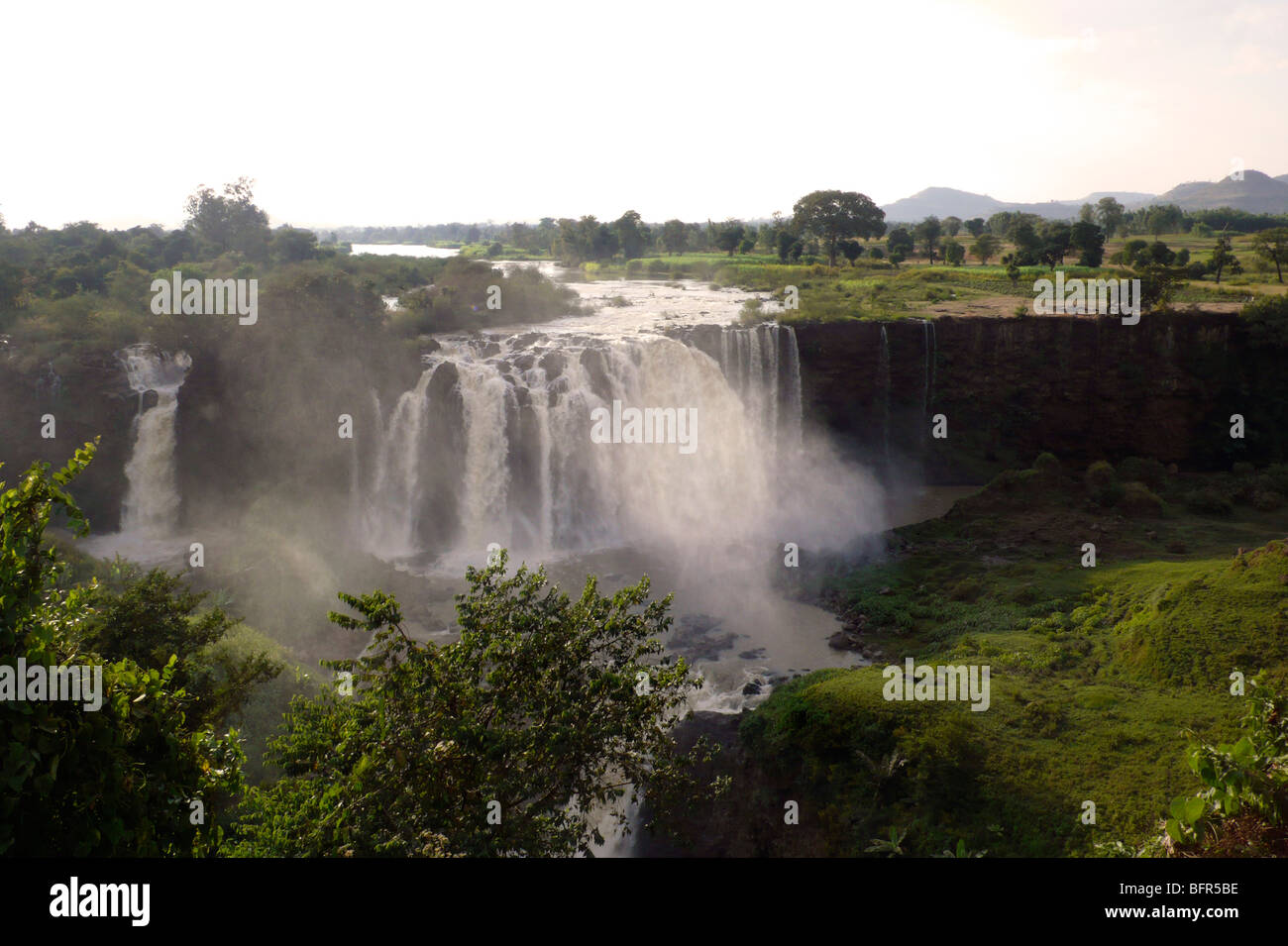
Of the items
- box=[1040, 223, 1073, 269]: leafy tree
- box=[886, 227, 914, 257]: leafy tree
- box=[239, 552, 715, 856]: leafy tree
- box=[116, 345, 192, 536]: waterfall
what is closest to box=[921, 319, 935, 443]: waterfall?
box=[1040, 223, 1073, 269]: leafy tree

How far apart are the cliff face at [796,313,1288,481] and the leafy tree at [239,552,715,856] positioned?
25673 mm

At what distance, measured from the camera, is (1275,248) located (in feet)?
143

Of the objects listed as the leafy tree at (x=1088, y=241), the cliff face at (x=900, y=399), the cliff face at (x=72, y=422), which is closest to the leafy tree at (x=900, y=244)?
the leafy tree at (x=1088, y=241)

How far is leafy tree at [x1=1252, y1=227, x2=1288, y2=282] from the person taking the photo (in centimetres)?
4353

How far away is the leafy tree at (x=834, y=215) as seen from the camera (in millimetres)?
64312

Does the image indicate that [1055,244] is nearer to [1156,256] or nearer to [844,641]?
[1156,256]

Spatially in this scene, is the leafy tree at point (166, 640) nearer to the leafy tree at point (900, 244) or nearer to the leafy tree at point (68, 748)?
→ the leafy tree at point (68, 748)

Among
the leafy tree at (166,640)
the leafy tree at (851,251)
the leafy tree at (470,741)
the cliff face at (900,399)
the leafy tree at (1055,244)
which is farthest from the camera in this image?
the leafy tree at (851,251)

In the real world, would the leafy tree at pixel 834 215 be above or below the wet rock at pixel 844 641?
above

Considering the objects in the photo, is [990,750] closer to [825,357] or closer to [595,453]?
[595,453]

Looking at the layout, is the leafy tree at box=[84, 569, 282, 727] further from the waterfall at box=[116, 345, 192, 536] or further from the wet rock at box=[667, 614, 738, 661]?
the waterfall at box=[116, 345, 192, 536]

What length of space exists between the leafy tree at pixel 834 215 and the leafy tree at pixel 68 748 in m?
64.2

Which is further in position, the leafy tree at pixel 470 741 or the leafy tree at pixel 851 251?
the leafy tree at pixel 851 251
